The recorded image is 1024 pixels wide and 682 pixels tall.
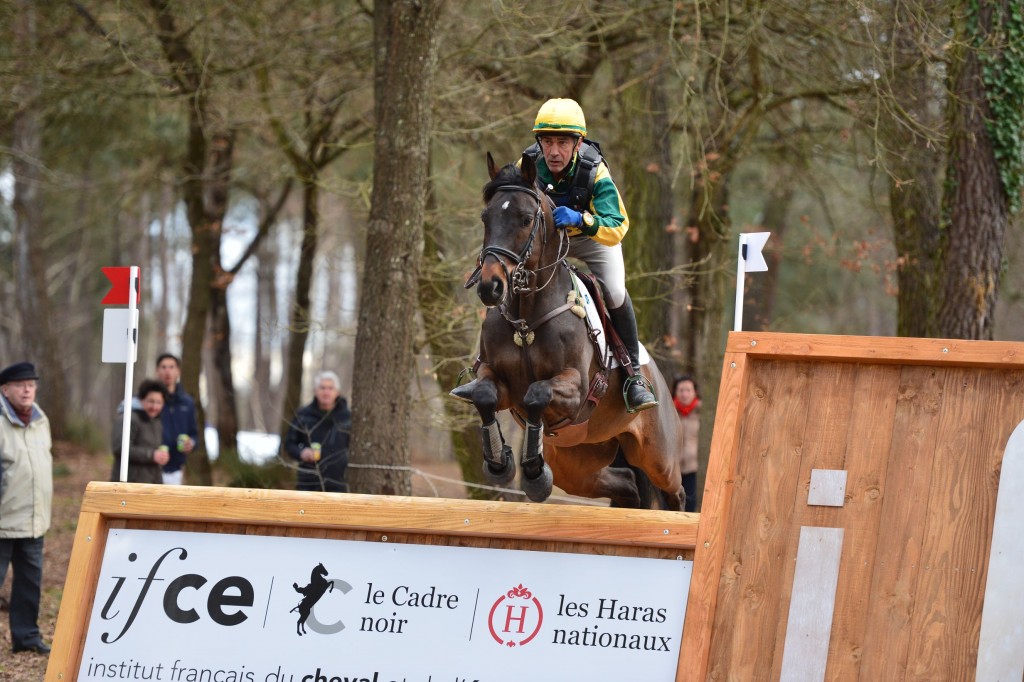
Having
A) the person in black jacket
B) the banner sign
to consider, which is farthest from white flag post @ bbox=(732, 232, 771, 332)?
the person in black jacket

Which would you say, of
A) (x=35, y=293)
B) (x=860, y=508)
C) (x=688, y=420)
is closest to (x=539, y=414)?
(x=860, y=508)

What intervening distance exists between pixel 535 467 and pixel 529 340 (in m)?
0.61

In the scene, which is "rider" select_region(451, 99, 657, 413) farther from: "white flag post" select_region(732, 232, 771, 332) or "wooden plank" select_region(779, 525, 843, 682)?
"wooden plank" select_region(779, 525, 843, 682)

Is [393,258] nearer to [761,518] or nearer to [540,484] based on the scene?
Result: [540,484]

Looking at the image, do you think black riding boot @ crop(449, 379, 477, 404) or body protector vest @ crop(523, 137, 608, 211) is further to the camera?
body protector vest @ crop(523, 137, 608, 211)

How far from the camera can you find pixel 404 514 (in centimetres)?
439

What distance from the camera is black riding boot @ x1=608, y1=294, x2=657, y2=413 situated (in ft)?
19.1

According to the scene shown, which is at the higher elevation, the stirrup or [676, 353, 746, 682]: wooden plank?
the stirrup

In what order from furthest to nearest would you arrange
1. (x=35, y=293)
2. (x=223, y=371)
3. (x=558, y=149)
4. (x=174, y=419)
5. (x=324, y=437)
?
(x=35, y=293) < (x=223, y=371) < (x=324, y=437) < (x=174, y=419) < (x=558, y=149)

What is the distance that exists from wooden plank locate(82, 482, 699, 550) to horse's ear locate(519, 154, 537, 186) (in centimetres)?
162

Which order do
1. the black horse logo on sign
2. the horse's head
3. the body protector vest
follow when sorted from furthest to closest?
the body protector vest → the horse's head → the black horse logo on sign

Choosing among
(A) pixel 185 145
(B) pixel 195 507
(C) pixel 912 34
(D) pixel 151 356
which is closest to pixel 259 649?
(B) pixel 195 507

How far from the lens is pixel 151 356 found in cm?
3469

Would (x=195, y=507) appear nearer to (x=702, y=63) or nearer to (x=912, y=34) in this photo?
(x=912, y=34)
